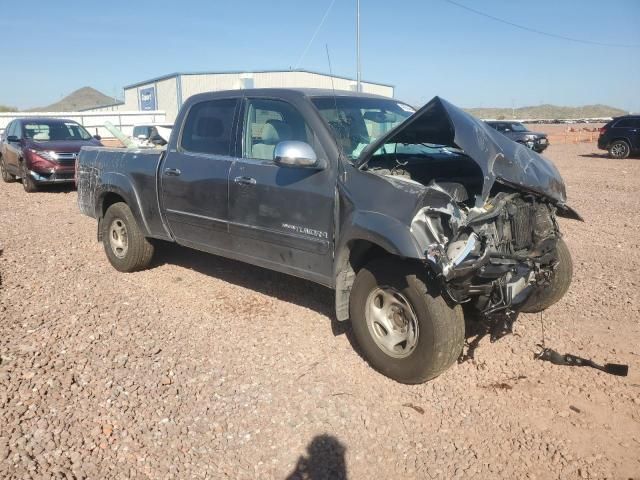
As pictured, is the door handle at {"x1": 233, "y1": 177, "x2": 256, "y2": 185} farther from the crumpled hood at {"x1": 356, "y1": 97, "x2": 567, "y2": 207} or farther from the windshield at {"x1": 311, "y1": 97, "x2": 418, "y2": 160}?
the crumpled hood at {"x1": 356, "y1": 97, "x2": 567, "y2": 207}

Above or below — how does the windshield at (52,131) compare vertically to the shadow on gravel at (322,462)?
above

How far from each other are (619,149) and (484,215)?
2006cm

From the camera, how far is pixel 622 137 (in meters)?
19.9

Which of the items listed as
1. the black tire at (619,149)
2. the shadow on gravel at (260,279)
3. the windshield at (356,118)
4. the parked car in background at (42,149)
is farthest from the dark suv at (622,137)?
the shadow on gravel at (260,279)

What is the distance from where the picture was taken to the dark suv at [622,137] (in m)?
19.6

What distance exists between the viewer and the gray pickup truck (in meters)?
3.25

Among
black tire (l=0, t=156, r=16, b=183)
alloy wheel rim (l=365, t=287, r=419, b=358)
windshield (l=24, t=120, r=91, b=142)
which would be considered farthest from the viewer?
black tire (l=0, t=156, r=16, b=183)

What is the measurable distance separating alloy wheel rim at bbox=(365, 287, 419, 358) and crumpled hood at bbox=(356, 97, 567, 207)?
863 mm

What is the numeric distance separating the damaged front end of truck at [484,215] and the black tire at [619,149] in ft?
61.8

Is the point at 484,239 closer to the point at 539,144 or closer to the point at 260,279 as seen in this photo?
the point at 260,279

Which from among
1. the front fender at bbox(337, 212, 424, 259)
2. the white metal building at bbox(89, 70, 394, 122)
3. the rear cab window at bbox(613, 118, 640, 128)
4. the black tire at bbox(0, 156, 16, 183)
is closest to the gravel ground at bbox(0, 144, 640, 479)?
the front fender at bbox(337, 212, 424, 259)

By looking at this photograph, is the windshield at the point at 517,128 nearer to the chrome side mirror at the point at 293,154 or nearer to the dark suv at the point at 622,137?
the dark suv at the point at 622,137

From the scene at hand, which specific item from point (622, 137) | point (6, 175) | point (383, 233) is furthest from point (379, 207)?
point (622, 137)

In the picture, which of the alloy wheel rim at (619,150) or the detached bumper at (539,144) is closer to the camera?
the alloy wheel rim at (619,150)
